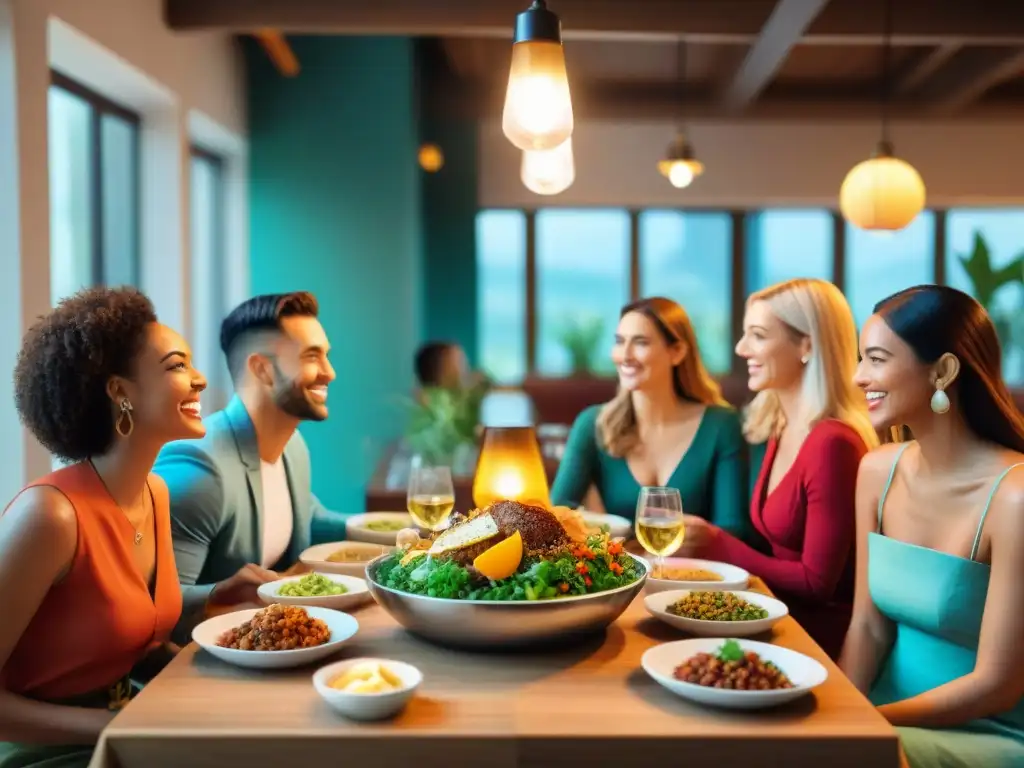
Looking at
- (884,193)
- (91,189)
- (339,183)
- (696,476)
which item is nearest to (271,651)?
(696,476)

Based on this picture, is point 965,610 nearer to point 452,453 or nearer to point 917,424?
point 917,424

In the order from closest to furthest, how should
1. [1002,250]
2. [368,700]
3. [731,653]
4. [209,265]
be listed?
1. [368,700]
2. [731,653]
3. [209,265]
4. [1002,250]

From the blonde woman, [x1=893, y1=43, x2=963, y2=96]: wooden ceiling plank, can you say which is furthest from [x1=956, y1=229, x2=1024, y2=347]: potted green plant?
the blonde woman

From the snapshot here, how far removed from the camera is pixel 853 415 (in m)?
2.36

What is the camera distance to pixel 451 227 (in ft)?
26.5

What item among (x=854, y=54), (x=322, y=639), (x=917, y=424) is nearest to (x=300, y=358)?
(x=322, y=639)

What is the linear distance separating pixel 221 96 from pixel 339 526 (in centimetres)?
386

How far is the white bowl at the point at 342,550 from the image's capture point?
1.99 m

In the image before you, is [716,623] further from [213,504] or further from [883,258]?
[883,258]

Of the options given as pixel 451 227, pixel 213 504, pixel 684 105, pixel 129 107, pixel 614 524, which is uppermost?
pixel 684 105

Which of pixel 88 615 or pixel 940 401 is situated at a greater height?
pixel 940 401

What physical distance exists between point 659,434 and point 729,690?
1.46m

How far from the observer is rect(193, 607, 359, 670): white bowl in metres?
1.39

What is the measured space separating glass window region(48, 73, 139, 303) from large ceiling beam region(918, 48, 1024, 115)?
17.6 feet
